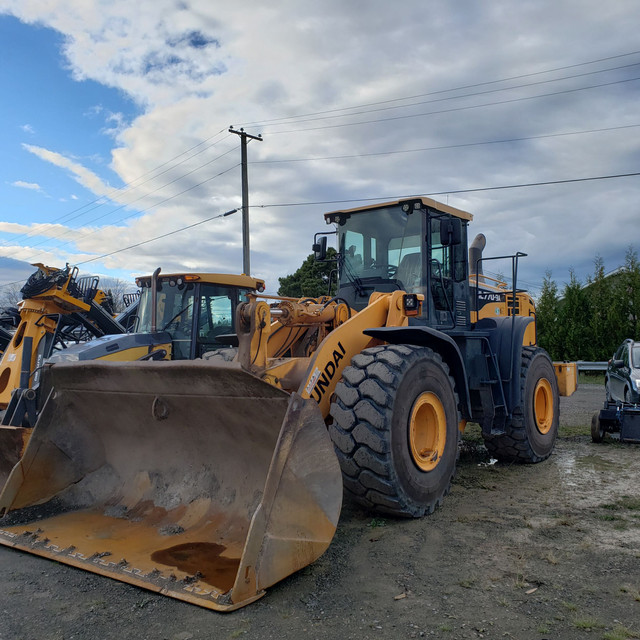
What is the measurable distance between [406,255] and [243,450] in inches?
110

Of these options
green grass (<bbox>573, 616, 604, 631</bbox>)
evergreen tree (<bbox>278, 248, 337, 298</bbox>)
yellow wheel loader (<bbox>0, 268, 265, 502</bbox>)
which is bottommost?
green grass (<bbox>573, 616, 604, 631</bbox>)

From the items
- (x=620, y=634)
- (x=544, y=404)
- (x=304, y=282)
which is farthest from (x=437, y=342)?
(x=304, y=282)

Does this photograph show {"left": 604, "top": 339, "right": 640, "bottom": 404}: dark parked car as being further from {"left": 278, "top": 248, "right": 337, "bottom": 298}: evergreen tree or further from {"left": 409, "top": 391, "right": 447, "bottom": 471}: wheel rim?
Result: {"left": 278, "top": 248, "right": 337, "bottom": 298}: evergreen tree

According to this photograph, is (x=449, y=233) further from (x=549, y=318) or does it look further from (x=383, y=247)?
(x=549, y=318)

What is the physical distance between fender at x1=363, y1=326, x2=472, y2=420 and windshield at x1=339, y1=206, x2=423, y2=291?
0.85m

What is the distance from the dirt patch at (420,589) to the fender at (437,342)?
108 centimetres

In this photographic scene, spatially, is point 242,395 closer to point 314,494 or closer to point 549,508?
point 314,494

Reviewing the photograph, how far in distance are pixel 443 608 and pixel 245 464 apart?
1.67m

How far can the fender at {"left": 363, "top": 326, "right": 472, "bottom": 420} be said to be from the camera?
16.2 ft

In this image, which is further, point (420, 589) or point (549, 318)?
point (549, 318)

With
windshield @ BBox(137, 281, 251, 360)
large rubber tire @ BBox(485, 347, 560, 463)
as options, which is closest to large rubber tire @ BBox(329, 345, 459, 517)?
large rubber tire @ BBox(485, 347, 560, 463)

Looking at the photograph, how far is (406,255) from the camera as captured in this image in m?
6.11

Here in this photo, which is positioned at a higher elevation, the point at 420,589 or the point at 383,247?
the point at 383,247

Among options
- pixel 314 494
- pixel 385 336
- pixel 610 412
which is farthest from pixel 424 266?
pixel 610 412
